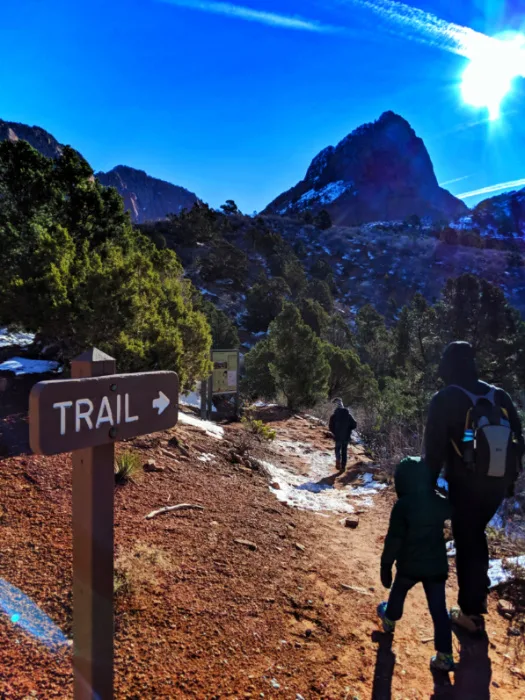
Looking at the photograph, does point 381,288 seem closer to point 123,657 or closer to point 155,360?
point 155,360

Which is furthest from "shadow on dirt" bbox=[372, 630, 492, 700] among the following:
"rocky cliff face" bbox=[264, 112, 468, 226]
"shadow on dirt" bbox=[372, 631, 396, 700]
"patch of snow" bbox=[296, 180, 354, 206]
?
"patch of snow" bbox=[296, 180, 354, 206]

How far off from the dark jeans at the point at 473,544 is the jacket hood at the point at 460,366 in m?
0.70

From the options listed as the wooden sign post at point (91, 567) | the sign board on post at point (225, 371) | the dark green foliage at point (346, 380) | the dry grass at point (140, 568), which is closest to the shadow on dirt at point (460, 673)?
the dry grass at point (140, 568)

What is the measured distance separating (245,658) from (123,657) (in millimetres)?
640

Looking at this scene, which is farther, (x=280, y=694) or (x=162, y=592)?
(x=162, y=592)

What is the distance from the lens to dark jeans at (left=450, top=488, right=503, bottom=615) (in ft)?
8.57

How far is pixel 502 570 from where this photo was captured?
3520 millimetres

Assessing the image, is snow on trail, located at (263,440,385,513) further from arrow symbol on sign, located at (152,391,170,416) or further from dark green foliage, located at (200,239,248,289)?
dark green foliage, located at (200,239,248,289)

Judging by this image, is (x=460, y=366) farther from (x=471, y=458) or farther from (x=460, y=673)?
(x=460, y=673)

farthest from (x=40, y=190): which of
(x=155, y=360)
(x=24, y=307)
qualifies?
(x=155, y=360)

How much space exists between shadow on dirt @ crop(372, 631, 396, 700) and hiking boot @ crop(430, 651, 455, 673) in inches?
9.0

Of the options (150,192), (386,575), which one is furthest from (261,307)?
(150,192)

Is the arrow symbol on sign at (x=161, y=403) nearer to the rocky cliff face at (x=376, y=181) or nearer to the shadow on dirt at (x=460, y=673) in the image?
the shadow on dirt at (x=460, y=673)

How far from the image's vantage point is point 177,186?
172375 millimetres
